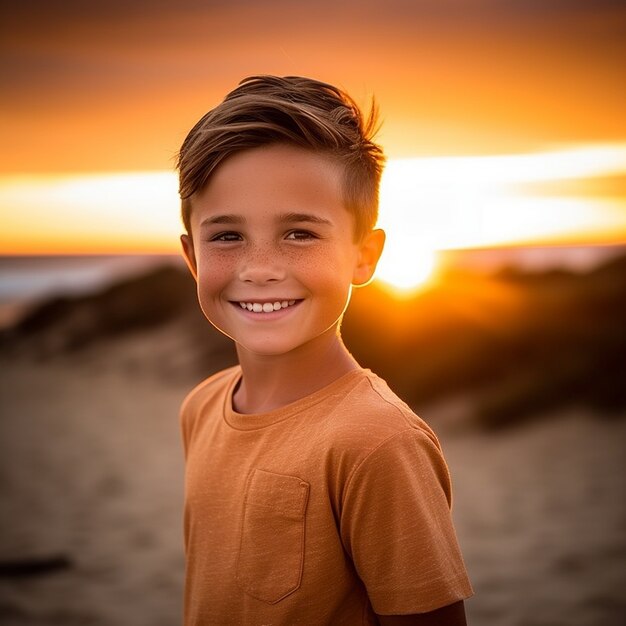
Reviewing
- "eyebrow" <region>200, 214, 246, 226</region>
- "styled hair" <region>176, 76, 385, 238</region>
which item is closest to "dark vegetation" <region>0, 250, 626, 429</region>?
"styled hair" <region>176, 76, 385, 238</region>

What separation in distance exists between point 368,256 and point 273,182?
383 mm

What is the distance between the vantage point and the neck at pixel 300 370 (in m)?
1.76

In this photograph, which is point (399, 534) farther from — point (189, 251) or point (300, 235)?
point (189, 251)

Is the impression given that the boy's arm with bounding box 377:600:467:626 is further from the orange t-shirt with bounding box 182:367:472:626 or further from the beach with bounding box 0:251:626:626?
the beach with bounding box 0:251:626:626

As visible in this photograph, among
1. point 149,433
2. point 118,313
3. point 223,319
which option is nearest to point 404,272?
point 149,433

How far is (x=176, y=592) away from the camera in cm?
501

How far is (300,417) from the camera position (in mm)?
1673

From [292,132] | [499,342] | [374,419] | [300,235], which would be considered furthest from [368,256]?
[499,342]

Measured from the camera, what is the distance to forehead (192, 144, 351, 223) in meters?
1.61

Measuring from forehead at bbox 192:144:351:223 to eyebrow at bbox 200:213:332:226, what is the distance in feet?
0.04

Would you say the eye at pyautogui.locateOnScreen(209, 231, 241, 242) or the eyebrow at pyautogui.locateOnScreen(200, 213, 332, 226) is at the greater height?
the eyebrow at pyautogui.locateOnScreen(200, 213, 332, 226)

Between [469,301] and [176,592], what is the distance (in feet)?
19.4

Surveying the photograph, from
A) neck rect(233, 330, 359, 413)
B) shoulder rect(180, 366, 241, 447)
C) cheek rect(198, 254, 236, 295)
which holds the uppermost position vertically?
cheek rect(198, 254, 236, 295)

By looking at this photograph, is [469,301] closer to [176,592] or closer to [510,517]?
[510,517]
